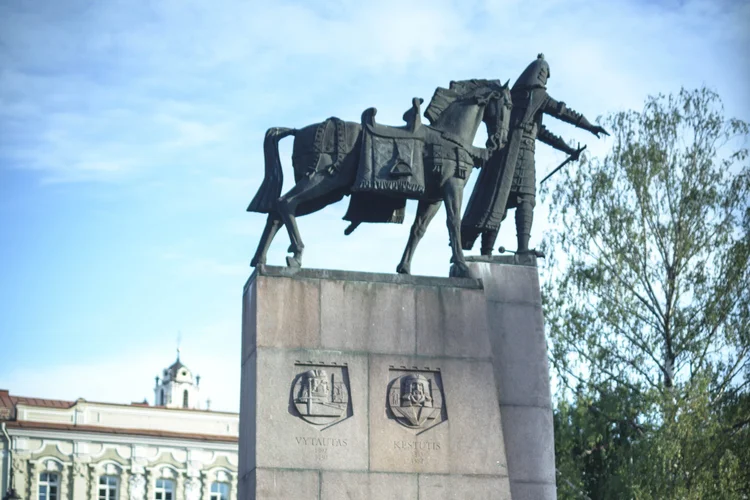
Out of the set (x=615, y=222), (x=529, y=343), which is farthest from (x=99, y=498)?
(x=529, y=343)

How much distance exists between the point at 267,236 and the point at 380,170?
1311 millimetres

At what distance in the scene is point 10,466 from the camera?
5284cm

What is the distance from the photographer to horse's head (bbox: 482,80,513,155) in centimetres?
1473

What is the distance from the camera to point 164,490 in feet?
→ 183

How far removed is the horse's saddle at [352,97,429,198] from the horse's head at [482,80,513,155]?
1094mm

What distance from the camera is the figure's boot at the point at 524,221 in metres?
15.0

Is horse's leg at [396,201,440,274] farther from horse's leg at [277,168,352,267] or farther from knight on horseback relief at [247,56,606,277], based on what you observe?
horse's leg at [277,168,352,267]

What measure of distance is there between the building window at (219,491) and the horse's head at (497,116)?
143ft

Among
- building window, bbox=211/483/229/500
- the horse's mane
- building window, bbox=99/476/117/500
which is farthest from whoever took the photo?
building window, bbox=211/483/229/500

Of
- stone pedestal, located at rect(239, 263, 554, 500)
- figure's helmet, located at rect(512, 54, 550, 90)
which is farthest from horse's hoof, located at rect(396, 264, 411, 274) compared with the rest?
figure's helmet, located at rect(512, 54, 550, 90)

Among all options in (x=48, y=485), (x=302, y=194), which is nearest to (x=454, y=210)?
(x=302, y=194)

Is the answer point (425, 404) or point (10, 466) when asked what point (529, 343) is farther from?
point (10, 466)

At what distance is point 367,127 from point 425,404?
290 cm

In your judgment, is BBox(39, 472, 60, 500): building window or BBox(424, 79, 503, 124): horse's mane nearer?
BBox(424, 79, 503, 124): horse's mane
